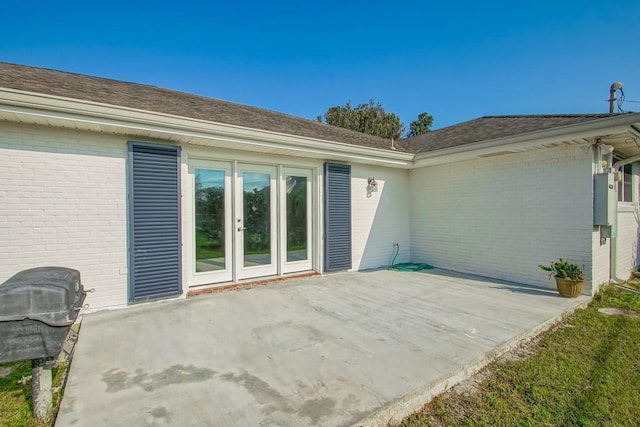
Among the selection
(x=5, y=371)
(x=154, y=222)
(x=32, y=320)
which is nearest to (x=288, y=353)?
(x=32, y=320)

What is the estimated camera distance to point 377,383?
2.46 meters

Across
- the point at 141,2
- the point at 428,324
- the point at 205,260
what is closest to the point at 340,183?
the point at 205,260

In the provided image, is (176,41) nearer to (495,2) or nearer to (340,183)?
(340,183)

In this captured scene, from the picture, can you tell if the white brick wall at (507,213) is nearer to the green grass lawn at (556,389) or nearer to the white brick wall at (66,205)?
the green grass lawn at (556,389)

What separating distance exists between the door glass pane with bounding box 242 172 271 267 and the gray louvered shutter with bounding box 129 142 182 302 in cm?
131

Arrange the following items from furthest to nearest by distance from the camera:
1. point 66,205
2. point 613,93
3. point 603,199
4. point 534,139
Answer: point 613,93 → point 534,139 → point 603,199 → point 66,205

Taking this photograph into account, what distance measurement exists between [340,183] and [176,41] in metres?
6.41

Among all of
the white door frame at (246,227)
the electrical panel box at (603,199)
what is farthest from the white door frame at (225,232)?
the electrical panel box at (603,199)

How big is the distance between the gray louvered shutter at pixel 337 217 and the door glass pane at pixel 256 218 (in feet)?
4.38

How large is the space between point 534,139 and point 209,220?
607 centimetres

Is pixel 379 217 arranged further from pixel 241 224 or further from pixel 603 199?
pixel 603 199

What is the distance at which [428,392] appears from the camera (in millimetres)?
2391

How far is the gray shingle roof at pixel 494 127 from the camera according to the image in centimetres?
568

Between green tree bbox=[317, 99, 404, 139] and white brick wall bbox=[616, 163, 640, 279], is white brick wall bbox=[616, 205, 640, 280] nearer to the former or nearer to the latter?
white brick wall bbox=[616, 163, 640, 279]
